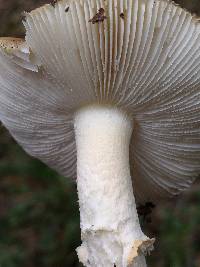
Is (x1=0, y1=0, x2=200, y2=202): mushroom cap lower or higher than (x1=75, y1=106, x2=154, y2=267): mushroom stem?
higher

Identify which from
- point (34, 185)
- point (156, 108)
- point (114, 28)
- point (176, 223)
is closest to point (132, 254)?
point (156, 108)

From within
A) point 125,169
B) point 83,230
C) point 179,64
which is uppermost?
point 179,64

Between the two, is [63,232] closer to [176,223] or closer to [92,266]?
[176,223]

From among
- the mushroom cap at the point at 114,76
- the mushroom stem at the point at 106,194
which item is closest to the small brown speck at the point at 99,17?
the mushroom cap at the point at 114,76

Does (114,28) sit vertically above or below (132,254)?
above

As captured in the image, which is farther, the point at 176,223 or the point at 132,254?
the point at 176,223

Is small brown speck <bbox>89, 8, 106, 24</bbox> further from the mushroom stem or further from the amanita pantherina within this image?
the mushroom stem

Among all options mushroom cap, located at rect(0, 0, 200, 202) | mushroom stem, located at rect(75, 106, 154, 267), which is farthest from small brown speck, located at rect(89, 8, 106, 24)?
mushroom stem, located at rect(75, 106, 154, 267)
